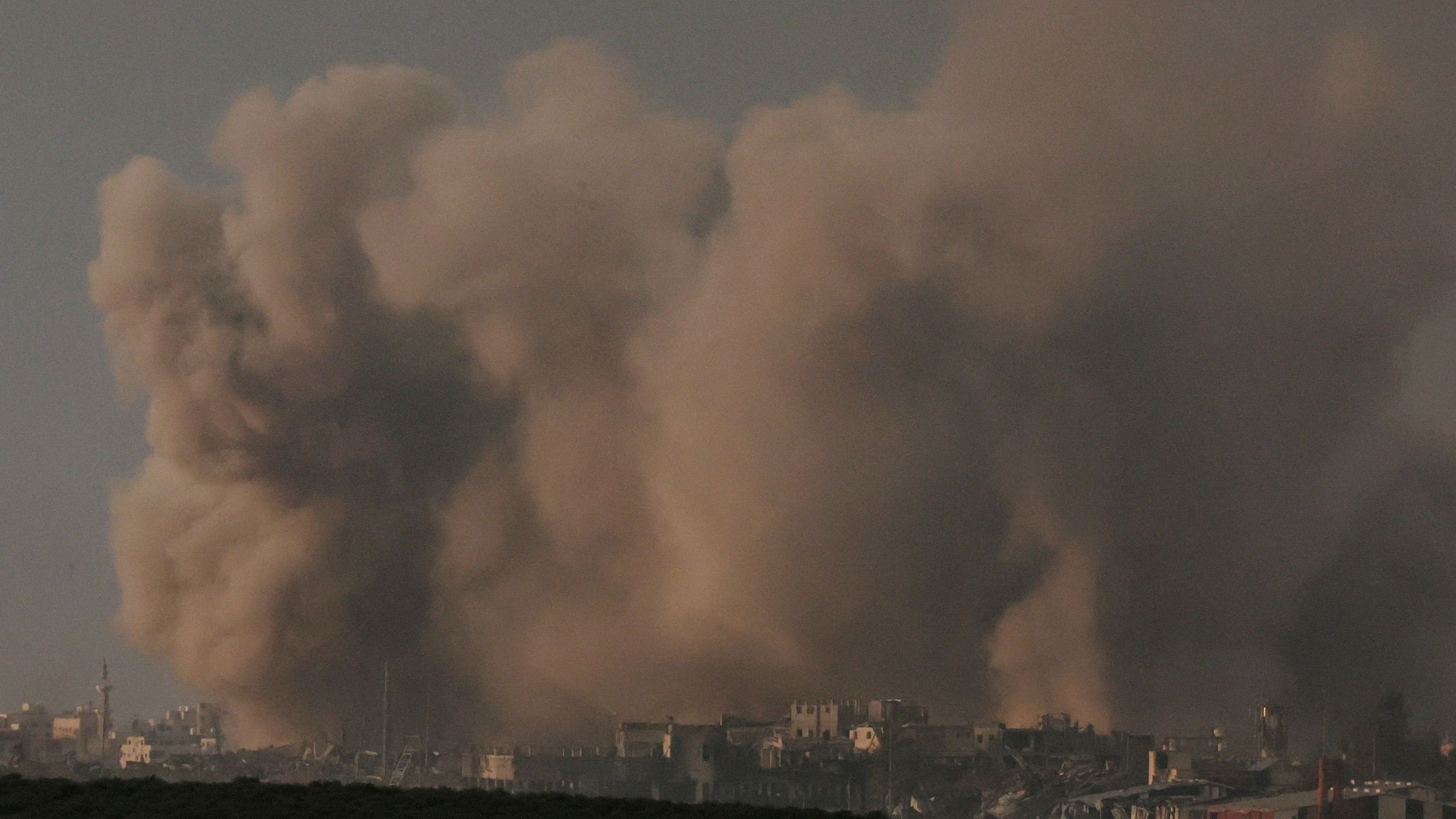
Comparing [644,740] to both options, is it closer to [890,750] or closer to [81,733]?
[890,750]

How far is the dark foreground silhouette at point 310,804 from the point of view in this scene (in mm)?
33781

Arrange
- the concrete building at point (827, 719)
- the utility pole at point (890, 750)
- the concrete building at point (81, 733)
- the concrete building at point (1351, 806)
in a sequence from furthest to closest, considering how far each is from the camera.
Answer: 1. the concrete building at point (81, 733)
2. the concrete building at point (827, 719)
3. the utility pole at point (890, 750)
4. the concrete building at point (1351, 806)

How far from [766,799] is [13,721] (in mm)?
41000

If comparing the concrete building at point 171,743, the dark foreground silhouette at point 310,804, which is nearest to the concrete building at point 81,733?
the concrete building at point 171,743

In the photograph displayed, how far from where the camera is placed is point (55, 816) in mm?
33219

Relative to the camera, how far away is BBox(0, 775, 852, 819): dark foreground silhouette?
111 ft

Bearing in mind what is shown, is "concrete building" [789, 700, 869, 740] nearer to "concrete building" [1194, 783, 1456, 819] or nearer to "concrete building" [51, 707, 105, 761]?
"concrete building" [1194, 783, 1456, 819]

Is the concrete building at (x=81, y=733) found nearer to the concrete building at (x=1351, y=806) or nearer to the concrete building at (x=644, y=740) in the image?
the concrete building at (x=644, y=740)

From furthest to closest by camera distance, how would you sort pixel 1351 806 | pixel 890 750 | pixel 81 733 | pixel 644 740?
pixel 81 733 → pixel 644 740 → pixel 890 750 → pixel 1351 806

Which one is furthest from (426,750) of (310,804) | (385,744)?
(310,804)

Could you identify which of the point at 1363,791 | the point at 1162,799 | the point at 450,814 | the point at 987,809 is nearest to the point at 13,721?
the point at 987,809

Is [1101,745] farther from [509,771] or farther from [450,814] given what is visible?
[450,814]

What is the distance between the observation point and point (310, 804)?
3462 centimetres

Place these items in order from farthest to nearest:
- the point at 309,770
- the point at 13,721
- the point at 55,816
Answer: the point at 13,721 → the point at 309,770 → the point at 55,816
